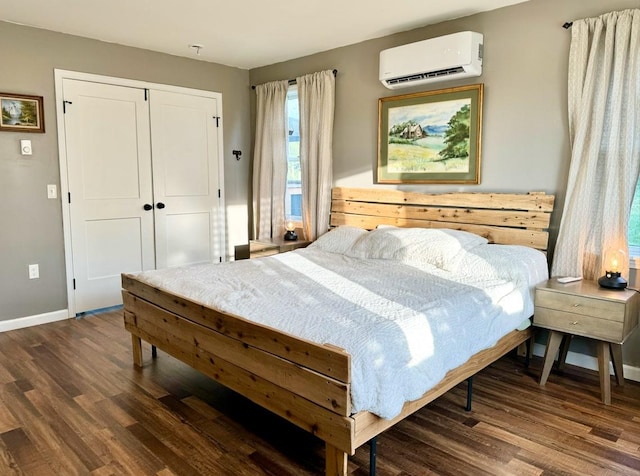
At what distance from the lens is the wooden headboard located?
321 centimetres

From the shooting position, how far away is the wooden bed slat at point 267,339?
1.69 meters

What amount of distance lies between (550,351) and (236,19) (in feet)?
10.5

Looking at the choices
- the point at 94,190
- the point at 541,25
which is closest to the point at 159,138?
the point at 94,190

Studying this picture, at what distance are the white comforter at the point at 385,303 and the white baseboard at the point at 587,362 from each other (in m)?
0.63

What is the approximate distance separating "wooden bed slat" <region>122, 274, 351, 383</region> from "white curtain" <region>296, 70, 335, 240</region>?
2.09 m

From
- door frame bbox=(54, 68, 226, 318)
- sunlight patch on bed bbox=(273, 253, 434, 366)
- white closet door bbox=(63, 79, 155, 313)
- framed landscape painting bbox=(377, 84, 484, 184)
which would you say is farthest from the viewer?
white closet door bbox=(63, 79, 155, 313)

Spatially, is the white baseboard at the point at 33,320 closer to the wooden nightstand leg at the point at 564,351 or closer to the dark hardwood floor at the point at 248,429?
the dark hardwood floor at the point at 248,429

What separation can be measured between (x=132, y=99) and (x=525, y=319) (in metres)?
3.80

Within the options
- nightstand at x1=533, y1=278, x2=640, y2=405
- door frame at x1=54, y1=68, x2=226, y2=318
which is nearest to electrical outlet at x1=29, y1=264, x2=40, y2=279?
door frame at x1=54, y1=68, x2=226, y2=318

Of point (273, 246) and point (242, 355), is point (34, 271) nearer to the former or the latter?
point (273, 246)

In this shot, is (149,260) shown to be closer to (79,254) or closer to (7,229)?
(79,254)

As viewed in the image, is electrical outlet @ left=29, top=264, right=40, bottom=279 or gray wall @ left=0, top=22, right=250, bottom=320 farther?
electrical outlet @ left=29, top=264, right=40, bottom=279

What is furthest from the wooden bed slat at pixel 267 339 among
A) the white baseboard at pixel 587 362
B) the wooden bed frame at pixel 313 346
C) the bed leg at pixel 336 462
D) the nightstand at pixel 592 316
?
the white baseboard at pixel 587 362

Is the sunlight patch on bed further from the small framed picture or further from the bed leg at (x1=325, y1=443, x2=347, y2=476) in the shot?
the small framed picture
